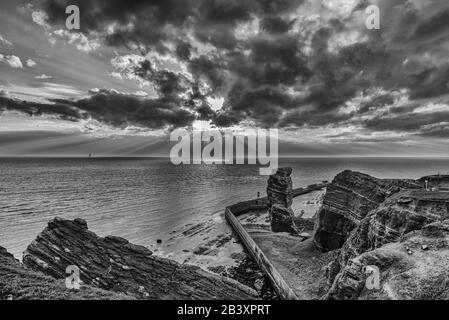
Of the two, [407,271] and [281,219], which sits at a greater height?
[407,271]

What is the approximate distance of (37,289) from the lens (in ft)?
30.1

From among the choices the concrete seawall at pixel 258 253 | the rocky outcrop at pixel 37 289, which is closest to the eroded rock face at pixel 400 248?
the concrete seawall at pixel 258 253

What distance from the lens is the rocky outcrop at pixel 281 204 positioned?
38219 millimetres

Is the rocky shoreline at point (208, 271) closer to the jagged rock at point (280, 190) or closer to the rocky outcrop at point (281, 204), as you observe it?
the rocky outcrop at point (281, 204)

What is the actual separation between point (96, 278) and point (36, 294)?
2.53 meters

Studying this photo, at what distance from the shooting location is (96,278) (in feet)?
36.5

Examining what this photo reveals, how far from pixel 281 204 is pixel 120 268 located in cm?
3097

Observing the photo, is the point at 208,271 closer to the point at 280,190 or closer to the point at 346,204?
the point at 346,204

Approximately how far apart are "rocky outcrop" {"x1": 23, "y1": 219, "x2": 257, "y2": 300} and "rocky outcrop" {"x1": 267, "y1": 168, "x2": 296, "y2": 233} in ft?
94.4

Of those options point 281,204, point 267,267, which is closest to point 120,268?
point 267,267

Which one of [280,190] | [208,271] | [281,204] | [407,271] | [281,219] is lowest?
[281,219]

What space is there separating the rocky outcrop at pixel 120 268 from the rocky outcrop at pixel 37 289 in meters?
1.26

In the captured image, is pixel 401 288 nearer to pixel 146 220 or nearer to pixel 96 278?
pixel 96 278
